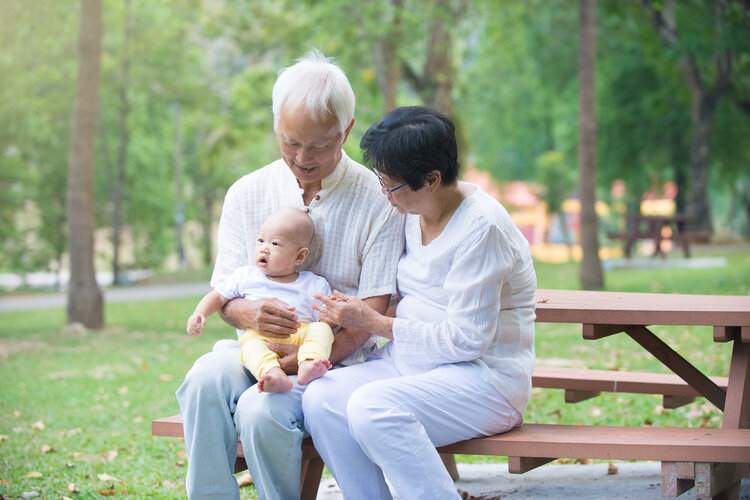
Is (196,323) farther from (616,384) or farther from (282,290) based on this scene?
(616,384)

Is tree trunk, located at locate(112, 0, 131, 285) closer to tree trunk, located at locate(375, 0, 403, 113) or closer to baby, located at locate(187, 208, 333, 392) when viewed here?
tree trunk, located at locate(375, 0, 403, 113)

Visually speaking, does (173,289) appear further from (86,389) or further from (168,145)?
(86,389)

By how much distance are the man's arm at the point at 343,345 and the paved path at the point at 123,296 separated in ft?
64.7

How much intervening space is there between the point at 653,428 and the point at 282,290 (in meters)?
1.42

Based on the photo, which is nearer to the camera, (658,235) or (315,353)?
(315,353)

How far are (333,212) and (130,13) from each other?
2752cm

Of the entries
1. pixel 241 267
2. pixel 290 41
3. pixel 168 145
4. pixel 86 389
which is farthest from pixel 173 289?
pixel 241 267

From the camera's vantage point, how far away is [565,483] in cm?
519

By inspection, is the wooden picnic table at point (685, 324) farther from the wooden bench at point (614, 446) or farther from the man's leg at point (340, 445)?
the man's leg at point (340, 445)

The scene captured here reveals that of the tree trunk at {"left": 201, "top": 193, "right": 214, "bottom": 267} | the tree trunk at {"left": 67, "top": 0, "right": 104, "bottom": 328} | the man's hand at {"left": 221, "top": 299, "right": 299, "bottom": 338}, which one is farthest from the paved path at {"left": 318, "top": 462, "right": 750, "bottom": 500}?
the tree trunk at {"left": 201, "top": 193, "right": 214, "bottom": 267}

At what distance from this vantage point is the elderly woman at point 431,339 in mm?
3604

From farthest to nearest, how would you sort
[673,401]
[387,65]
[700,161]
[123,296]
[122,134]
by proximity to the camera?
[122,134], [700,161], [123,296], [387,65], [673,401]

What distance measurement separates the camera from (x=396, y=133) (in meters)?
3.79

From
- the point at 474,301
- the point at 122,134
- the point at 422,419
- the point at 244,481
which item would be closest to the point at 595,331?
the point at 474,301
